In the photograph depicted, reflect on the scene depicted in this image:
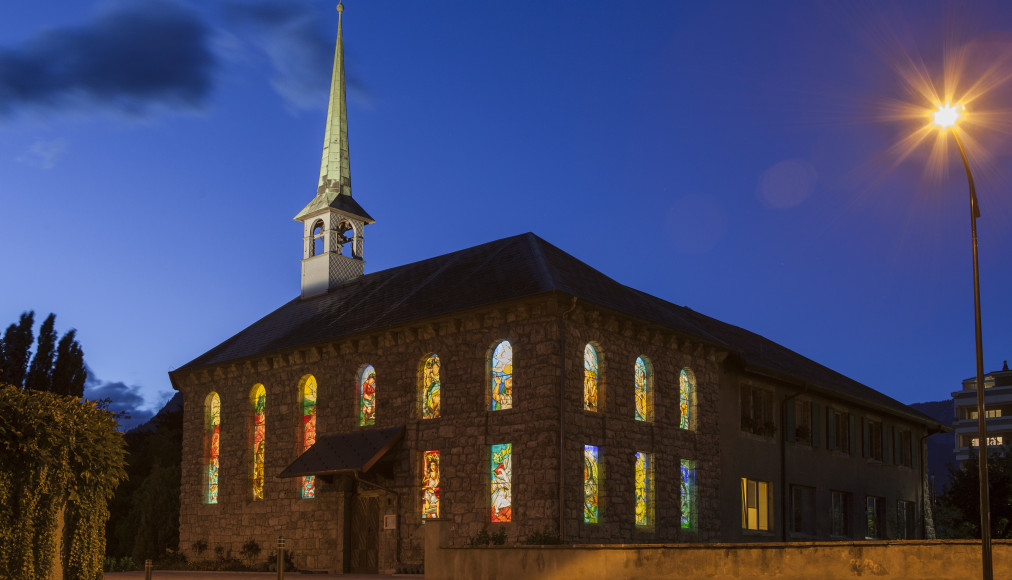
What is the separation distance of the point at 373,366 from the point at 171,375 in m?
11.0

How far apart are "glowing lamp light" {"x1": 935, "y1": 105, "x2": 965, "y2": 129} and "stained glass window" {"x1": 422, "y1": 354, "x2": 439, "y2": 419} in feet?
49.4

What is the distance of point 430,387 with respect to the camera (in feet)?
89.4

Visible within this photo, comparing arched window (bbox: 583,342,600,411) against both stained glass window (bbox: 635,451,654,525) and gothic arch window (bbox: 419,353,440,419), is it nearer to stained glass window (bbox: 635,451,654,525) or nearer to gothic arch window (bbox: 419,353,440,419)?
stained glass window (bbox: 635,451,654,525)

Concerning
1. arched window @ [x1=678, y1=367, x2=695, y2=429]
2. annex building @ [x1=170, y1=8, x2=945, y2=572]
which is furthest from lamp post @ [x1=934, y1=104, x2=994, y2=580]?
arched window @ [x1=678, y1=367, x2=695, y2=429]

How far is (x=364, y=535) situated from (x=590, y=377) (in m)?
7.69

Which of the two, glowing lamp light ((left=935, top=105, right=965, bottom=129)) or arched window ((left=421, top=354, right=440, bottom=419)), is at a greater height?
glowing lamp light ((left=935, top=105, right=965, bottom=129))

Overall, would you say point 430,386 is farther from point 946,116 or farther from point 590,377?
point 946,116

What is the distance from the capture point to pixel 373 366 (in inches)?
1136

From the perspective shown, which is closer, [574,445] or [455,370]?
[574,445]

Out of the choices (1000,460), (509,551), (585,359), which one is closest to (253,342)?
(585,359)

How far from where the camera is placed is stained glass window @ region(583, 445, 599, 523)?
24484mm

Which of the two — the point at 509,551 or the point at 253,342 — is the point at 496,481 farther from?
the point at 253,342

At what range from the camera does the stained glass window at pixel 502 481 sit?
969 inches

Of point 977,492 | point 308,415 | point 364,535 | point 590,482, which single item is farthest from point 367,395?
point 977,492
